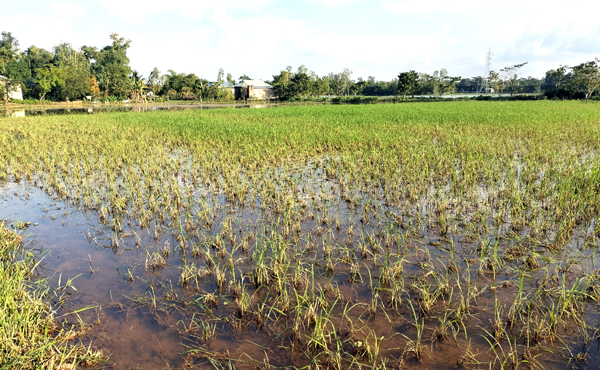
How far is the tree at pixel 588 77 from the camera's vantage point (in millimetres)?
51812

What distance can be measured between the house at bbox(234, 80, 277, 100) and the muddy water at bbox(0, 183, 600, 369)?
69221 mm

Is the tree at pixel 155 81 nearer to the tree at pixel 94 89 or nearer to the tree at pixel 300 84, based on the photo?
the tree at pixel 94 89

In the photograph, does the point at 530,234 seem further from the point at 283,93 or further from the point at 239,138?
the point at 283,93

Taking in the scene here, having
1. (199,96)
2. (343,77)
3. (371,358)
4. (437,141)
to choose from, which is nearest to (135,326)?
(371,358)

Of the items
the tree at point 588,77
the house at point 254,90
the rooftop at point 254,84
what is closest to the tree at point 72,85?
the house at point 254,90

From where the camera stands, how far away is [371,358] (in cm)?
254

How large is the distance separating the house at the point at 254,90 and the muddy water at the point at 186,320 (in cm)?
6922

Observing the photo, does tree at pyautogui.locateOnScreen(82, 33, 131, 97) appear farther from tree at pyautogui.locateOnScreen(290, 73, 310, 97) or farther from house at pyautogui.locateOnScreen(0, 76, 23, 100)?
tree at pyautogui.locateOnScreen(290, 73, 310, 97)

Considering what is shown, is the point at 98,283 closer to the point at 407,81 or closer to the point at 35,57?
the point at 407,81

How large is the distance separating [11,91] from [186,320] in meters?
62.9

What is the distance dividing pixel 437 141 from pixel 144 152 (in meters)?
10.2

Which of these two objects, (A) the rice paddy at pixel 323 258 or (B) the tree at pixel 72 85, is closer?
(A) the rice paddy at pixel 323 258

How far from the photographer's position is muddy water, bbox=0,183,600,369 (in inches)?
105

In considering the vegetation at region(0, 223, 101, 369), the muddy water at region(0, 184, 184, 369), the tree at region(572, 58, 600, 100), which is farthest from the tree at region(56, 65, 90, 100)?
the tree at region(572, 58, 600, 100)
